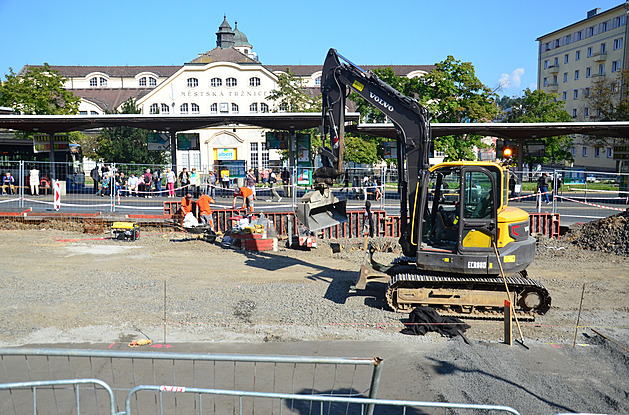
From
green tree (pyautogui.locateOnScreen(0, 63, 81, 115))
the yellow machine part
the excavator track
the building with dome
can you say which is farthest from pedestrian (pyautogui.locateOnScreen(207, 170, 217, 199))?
the building with dome

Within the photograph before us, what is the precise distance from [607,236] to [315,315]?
36.2 feet

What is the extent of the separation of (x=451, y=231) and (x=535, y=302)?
2.07 metres

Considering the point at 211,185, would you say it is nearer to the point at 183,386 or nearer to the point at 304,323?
the point at 304,323

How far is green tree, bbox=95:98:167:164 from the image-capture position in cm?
4550

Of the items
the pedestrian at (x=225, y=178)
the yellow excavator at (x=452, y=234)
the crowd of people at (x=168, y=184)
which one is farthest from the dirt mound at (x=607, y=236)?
the pedestrian at (x=225, y=178)

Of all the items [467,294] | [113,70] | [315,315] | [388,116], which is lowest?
[315,315]

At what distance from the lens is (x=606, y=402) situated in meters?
7.03

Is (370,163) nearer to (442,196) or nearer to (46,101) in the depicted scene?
(46,101)

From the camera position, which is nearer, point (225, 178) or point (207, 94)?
point (225, 178)

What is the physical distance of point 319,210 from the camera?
12289 millimetres

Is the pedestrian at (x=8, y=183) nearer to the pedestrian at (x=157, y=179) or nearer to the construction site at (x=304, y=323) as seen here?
the pedestrian at (x=157, y=179)

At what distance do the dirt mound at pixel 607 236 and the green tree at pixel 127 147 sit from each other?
35.8 meters

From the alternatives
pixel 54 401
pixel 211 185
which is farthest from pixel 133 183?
pixel 54 401

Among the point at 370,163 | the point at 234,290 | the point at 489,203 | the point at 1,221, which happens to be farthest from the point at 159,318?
the point at 370,163
